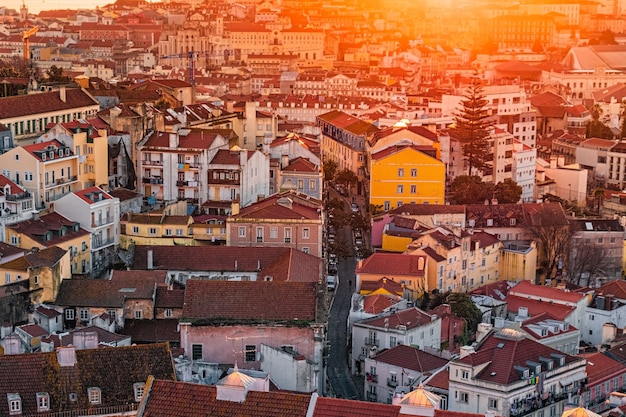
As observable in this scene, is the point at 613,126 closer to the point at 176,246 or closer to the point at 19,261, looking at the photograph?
the point at 176,246

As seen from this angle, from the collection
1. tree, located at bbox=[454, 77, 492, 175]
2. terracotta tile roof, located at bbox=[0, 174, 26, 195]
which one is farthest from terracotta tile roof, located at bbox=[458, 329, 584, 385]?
tree, located at bbox=[454, 77, 492, 175]

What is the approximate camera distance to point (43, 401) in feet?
94.1

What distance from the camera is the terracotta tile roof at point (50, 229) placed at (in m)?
45.2

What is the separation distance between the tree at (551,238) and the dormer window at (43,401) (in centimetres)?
3056

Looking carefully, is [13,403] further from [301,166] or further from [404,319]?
[301,166]

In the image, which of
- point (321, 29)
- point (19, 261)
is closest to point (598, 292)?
point (19, 261)

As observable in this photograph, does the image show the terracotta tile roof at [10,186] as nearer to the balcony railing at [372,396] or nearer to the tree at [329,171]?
the balcony railing at [372,396]

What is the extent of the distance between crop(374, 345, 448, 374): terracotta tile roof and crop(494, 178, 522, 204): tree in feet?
80.8

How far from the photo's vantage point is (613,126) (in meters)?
92.8

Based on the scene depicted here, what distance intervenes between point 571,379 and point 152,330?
13450 millimetres

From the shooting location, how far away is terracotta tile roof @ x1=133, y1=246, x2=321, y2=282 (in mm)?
44625

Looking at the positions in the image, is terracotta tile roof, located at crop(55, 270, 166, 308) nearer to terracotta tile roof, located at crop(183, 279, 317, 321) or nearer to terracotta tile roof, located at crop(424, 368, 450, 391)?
terracotta tile roof, located at crop(183, 279, 317, 321)

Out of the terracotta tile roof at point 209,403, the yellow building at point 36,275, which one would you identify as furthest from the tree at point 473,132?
the terracotta tile roof at point 209,403

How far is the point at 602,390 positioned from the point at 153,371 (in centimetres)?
1576
